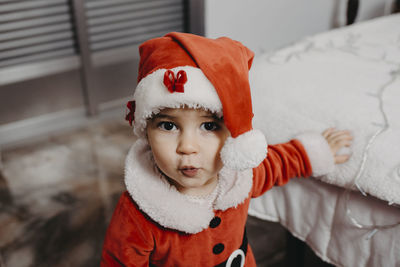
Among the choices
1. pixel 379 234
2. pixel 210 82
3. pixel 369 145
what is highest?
pixel 210 82

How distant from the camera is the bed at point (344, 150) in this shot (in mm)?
723

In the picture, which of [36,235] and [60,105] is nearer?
[36,235]

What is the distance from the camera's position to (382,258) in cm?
74

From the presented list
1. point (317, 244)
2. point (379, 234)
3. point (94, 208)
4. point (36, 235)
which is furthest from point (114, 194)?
point (379, 234)

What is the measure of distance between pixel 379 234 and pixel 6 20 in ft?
5.67

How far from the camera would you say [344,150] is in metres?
0.77

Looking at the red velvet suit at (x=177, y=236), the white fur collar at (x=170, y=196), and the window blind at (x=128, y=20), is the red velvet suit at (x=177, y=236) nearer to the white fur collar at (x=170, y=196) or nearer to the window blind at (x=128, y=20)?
the white fur collar at (x=170, y=196)

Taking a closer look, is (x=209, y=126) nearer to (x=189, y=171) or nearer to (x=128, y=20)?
(x=189, y=171)

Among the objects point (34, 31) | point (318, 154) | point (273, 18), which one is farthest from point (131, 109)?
point (273, 18)

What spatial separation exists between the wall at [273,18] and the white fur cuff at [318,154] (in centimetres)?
133

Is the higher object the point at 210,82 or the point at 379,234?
the point at 210,82

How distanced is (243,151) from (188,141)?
0.09 m

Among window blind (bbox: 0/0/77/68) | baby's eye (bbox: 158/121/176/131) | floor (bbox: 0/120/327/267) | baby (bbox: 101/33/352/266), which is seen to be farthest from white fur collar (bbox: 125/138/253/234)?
window blind (bbox: 0/0/77/68)

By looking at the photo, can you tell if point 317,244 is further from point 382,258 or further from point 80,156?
point 80,156
